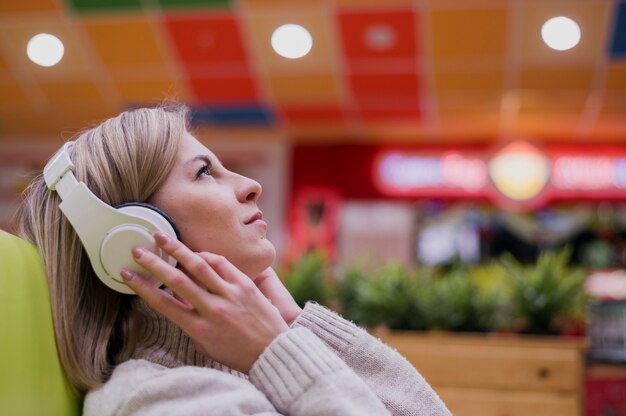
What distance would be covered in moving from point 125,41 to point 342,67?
1.47 m

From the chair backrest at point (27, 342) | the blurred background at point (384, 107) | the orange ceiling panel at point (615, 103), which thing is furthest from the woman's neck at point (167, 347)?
the orange ceiling panel at point (615, 103)

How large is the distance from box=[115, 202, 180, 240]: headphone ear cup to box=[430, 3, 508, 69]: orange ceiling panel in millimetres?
4180

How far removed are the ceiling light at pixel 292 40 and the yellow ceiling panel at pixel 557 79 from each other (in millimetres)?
1464

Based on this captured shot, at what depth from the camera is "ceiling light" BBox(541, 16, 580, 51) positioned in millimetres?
4977

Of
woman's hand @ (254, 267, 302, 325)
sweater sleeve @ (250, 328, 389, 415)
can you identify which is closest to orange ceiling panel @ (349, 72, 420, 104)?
woman's hand @ (254, 267, 302, 325)

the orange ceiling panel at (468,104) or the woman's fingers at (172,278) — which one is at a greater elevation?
the orange ceiling panel at (468,104)

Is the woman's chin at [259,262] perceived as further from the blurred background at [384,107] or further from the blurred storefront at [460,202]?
the blurred storefront at [460,202]

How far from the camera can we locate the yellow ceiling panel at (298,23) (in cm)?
511

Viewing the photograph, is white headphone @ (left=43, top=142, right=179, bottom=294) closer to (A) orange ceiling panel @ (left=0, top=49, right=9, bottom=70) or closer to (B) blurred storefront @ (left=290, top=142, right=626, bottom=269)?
(A) orange ceiling panel @ (left=0, top=49, right=9, bottom=70)

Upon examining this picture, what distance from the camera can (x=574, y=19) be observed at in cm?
497

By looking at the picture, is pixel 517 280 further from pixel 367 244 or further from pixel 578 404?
pixel 367 244

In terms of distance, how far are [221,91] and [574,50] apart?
2456 mm

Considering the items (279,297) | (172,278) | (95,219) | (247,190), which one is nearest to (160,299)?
(172,278)

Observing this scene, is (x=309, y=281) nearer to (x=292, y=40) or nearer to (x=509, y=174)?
(x=292, y=40)
